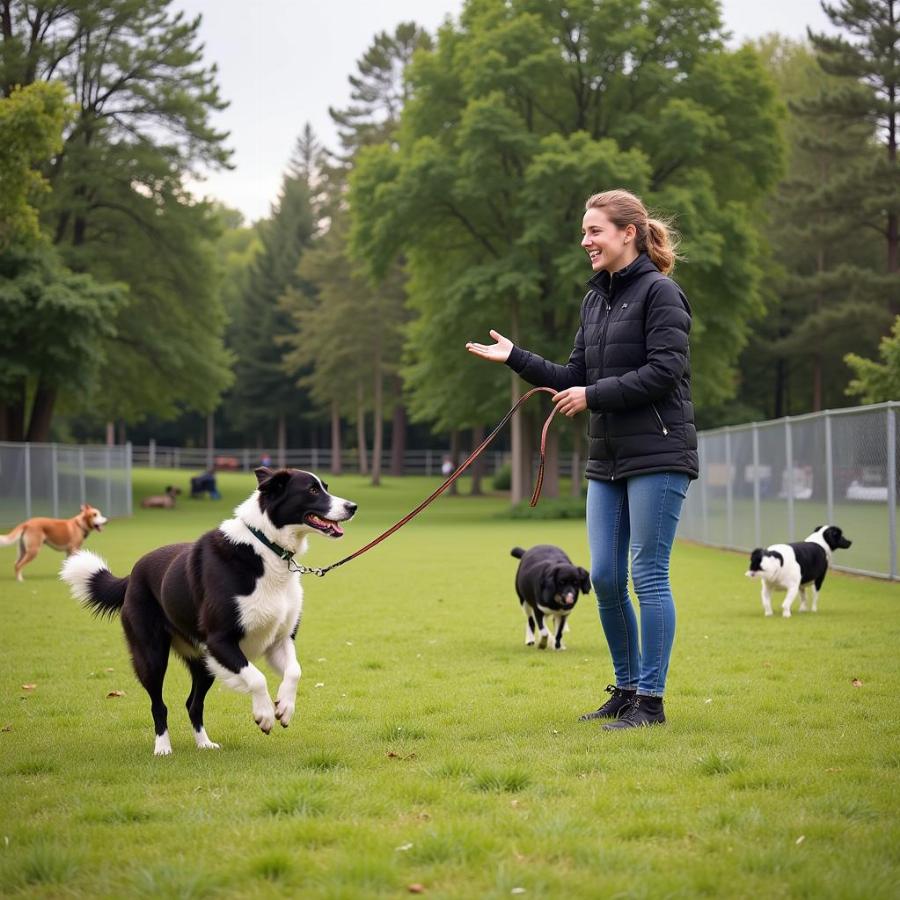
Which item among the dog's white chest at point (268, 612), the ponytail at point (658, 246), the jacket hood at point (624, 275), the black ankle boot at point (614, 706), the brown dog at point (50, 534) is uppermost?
the ponytail at point (658, 246)

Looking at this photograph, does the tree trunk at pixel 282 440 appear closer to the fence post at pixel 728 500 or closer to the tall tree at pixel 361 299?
the tall tree at pixel 361 299

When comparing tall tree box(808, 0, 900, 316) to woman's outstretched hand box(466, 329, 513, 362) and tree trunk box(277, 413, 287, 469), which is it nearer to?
woman's outstretched hand box(466, 329, 513, 362)

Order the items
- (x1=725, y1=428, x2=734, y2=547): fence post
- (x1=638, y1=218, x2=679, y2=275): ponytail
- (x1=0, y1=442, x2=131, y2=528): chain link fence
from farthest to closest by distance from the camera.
Answer: (x1=0, y1=442, x2=131, y2=528): chain link fence → (x1=725, y1=428, x2=734, y2=547): fence post → (x1=638, y1=218, x2=679, y2=275): ponytail

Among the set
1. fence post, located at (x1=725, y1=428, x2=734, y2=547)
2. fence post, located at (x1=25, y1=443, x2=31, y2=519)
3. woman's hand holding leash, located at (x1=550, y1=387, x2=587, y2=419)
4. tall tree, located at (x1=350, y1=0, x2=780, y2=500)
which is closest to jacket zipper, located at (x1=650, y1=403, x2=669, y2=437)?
woman's hand holding leash, located at (x1=550, y1=387, x2=587, y2=419)

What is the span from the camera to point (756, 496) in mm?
18547

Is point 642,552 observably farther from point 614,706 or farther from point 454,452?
point 454,452

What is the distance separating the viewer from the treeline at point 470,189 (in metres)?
31.3

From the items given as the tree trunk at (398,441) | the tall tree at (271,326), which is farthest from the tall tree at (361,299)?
the tall tree at (271,326)

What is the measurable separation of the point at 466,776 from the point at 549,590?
4.66m

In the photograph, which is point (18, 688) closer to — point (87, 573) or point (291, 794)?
point (87, 573)

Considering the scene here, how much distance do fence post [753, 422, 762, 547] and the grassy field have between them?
8331 mm

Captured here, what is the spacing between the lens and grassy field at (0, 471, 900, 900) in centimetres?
347

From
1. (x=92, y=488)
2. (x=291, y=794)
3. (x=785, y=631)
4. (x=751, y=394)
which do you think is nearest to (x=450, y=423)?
(x=92, y=488)

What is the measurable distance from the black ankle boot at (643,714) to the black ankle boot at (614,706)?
216 mm
